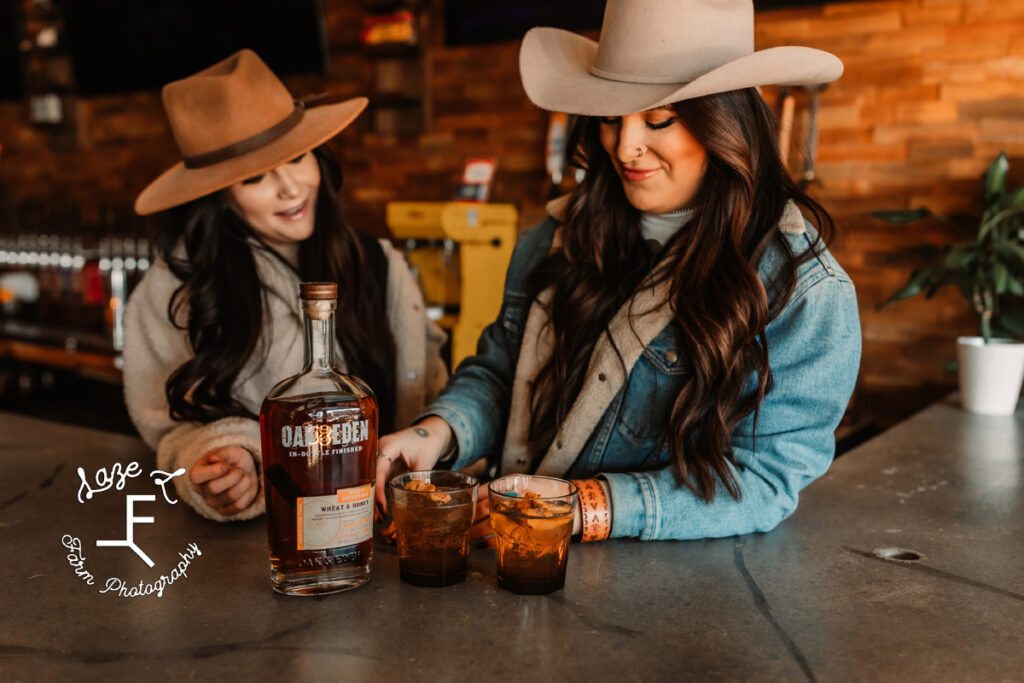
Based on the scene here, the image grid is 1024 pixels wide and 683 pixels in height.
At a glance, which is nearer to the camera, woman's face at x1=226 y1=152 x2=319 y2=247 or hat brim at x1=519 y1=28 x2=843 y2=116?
hat brim at x1=519 y1=28 x2=843 y2=116

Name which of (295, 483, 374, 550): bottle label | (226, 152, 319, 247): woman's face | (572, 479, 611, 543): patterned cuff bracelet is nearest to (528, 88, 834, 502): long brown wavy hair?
(572, 479, 611, 543): patterned cuff bracelet

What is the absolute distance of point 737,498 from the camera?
103 centimetres

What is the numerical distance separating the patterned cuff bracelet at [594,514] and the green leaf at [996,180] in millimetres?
2052

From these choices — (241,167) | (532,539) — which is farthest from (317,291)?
(241,167)

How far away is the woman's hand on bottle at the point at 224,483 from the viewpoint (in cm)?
102

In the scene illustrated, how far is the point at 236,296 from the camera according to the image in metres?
1.54

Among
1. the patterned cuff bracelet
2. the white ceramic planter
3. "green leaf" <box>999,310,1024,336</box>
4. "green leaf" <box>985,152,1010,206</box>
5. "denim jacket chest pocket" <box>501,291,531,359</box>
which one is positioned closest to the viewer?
the patterned cuff bracelet

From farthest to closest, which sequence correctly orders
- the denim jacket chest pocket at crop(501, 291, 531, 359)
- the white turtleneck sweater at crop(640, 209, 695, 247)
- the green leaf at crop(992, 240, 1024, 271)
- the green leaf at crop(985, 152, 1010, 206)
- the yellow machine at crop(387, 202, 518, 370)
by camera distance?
the yellow machine at crop(387, 202, 518, 370) → the green leaf at crop(985, 152, 1010, 206) → the green leaf at crop(992, 240, 1024, 271) → the denim jacket chest pocket at crop(501, 291, 531, 359) → the white turtleneck sweater at crop(640, 209, 695, 247)

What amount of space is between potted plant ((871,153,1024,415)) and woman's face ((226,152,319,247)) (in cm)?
163

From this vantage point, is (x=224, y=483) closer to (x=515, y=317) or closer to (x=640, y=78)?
(x=515, y=317)

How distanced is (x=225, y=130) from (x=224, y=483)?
0.74 m

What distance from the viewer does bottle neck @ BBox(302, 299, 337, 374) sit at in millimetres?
802

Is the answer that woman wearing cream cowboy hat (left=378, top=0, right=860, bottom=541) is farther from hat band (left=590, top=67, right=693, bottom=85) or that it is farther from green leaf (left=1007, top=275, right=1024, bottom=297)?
green leaf (left=1007, top=275, right=1024, bottom=297)

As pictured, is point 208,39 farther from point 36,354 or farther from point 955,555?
point 955,555
